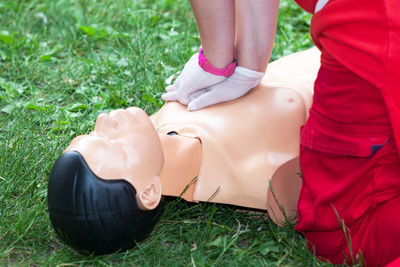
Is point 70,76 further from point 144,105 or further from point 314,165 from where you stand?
point 314,165

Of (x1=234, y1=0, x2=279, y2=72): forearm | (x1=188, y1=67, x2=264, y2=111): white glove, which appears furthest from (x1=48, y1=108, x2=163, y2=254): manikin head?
(x1=234, y1=0, x2=279, y2=72): forearm

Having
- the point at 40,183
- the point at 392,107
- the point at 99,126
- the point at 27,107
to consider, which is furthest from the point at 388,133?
the point at 27,107

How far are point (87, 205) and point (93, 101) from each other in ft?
3.87

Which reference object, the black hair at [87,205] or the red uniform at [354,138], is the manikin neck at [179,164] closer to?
the black hair at [87,205]

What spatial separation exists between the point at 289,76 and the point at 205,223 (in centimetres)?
60

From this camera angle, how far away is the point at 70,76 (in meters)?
2.79

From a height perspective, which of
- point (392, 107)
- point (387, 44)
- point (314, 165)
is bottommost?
point (314, 165)

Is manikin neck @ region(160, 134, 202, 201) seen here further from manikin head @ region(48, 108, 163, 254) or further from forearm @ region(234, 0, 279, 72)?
forearm @ region(234, 0, 279, 72)

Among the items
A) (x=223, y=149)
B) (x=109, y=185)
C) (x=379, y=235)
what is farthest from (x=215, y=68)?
(x=379, y=235)

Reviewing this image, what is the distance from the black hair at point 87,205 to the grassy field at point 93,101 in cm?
14

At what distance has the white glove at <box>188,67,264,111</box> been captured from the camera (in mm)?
1865

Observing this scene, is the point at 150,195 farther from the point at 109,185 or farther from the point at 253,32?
the point at 253,32

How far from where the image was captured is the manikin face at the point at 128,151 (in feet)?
5.01

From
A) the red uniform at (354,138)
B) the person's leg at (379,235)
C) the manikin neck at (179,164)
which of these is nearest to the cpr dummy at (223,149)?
the manikin neck at (179,164)
